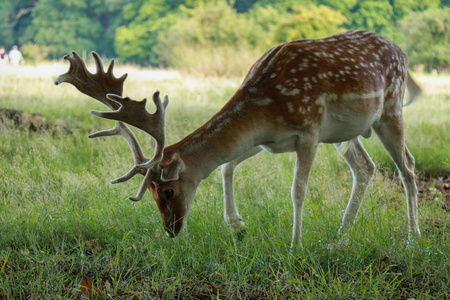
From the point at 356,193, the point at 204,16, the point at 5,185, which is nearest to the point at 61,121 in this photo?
the point at 5,185

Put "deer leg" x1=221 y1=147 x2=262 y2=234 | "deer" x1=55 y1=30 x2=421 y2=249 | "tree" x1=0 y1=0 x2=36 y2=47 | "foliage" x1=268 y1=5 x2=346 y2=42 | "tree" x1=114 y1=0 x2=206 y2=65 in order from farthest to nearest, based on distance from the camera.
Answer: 1. "tree" x1=0 y1=0 x2=36 y2=47
2. "tree" x1=114 y1=0 x2=206 y2=65
3. "foliage" x1=268 y1=5 x2=346 y2=42
4. "deer leg" x1=221 y1=147 x2=262 y2=234
5. "deer" x1=55 y1=30 x2=421 y2=249

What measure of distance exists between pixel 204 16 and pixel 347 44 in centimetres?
2465

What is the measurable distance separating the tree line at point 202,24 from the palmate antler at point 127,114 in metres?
20.1

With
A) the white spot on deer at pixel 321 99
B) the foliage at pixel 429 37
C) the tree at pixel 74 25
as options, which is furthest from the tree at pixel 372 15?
the white spot on deer at pixel 321 99

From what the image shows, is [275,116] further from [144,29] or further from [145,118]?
[144,29]

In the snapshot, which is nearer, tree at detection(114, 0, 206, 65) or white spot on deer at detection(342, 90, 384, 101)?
white spot on deer at detection(342, 90, 384, 101)

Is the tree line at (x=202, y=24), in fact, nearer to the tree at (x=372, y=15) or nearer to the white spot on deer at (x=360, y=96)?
the tree at (x=372, y=15)

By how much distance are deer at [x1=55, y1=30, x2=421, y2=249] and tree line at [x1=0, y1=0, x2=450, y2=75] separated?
20.1 metres

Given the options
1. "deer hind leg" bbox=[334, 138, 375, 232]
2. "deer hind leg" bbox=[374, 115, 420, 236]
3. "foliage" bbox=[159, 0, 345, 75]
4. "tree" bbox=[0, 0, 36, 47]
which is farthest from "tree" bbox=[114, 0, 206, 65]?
"deer hind leg" bbox=[374, 115, 420, 236]

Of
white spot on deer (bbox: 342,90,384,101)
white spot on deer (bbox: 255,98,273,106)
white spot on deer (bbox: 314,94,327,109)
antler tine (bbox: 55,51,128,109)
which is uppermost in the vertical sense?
antler tine (bbox: 55,51,128,109)

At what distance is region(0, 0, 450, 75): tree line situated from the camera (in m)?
28.9

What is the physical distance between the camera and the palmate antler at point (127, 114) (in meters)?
3.10

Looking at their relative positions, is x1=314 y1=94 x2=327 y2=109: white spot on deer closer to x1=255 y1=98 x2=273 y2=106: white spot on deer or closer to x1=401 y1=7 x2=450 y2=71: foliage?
x1=255 y1=98 x2=273 y2=106: white spot on deer

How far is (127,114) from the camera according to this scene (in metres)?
3.13
